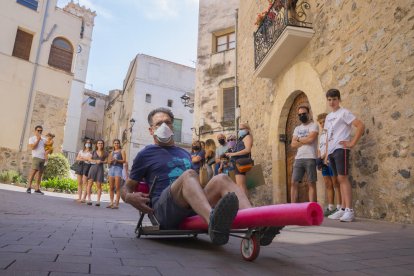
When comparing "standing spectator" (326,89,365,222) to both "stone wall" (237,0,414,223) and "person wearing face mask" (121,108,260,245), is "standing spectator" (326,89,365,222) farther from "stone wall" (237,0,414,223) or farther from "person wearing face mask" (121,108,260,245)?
"person wearing face mask" (121,108,260,245)

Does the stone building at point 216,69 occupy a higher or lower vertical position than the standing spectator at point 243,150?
higher

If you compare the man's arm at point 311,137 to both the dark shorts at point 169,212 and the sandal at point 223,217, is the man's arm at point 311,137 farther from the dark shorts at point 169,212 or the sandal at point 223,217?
the sandal at point 223,217

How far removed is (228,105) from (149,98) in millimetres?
13586

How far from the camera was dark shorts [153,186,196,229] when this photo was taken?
2215mm

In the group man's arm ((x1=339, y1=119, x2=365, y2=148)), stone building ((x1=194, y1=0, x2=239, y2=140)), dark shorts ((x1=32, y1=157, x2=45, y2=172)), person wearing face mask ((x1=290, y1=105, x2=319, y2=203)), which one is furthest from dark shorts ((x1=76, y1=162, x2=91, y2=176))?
stone building ((x1=194, y1=0, x2=239, y2=140))

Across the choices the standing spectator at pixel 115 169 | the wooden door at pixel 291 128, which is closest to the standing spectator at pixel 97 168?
the standing spectator at pixel 115 169

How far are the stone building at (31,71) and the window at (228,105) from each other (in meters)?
8.55

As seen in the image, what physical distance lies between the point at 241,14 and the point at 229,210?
10861mm

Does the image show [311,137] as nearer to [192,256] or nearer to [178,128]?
[192,256]

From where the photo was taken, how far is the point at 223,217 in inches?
67.1

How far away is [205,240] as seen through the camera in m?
2.73

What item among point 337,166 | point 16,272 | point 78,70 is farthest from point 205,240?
point 78,70

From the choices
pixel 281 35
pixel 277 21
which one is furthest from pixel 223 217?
pixel 277 21

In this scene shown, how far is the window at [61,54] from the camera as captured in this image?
16.6m
